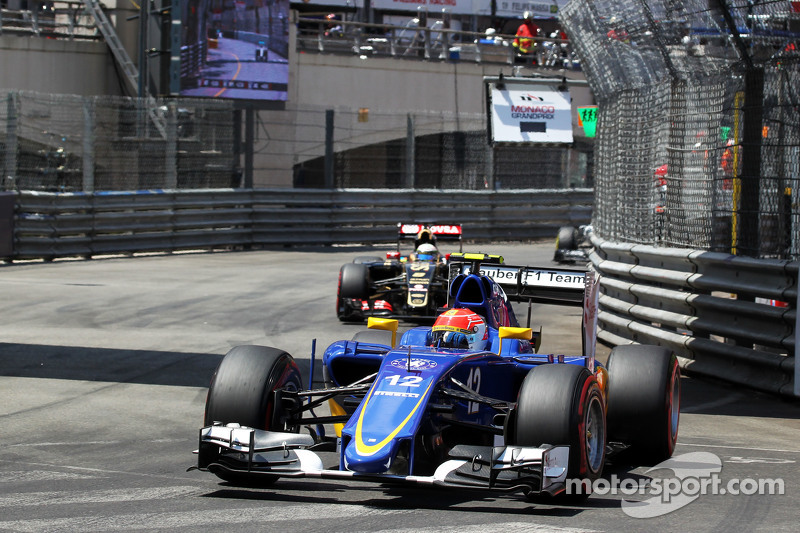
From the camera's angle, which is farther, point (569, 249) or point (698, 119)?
point (569, 249)

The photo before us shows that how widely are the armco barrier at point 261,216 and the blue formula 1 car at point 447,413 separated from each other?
14.1m

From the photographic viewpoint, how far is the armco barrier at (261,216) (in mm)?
20547

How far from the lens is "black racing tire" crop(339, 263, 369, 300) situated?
558 inches

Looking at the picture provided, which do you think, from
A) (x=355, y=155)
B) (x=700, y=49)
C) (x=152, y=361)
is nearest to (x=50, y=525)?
(x=152, y=361)

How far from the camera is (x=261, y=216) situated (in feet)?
79.1

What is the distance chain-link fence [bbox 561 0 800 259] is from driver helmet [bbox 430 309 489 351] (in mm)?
3537

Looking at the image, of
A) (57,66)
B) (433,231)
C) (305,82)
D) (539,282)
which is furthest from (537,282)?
(305,82)

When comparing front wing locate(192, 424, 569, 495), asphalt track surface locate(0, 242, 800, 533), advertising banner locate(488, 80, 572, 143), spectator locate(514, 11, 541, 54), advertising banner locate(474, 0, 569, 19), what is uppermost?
advertising banner locate(474, 0, 569, 19)

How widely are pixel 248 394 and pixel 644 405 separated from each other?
238cm

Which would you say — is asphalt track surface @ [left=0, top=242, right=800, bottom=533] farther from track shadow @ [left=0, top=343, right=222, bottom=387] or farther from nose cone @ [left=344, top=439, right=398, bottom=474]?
nose cone @ [left=344, top=439, right=398, bottom=474]

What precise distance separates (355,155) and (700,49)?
14.9 meters

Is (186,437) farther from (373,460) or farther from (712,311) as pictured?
(712,311)

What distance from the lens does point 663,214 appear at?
11922 millimetres

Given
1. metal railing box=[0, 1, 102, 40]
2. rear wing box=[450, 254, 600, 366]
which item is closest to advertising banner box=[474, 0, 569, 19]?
metal railing box=[0, 1, 102, 40]
